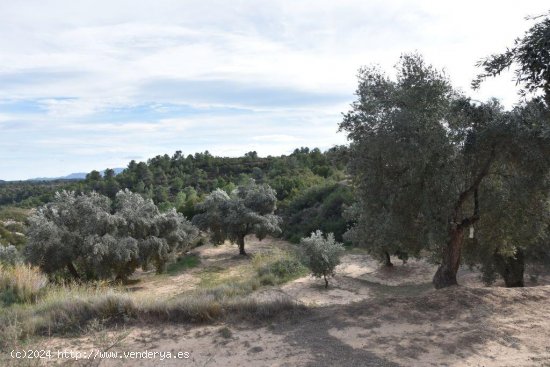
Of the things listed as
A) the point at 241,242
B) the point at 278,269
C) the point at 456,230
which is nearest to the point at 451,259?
the point at 456,230

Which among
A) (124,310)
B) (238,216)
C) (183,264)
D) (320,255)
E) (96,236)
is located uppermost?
(238,216)

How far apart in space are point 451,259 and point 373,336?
3.95m

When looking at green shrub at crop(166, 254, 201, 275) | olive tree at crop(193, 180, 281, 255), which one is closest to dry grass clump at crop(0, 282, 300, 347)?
green shrub at crop(166, 254, 201, 275)

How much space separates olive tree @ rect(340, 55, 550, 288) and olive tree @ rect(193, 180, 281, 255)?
60.4 ft

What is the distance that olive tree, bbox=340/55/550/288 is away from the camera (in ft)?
27.1

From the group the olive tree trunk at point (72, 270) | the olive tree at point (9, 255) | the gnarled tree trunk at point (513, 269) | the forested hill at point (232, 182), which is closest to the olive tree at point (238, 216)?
the forested hill at point (232, 182)

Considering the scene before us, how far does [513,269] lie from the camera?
14.2 m

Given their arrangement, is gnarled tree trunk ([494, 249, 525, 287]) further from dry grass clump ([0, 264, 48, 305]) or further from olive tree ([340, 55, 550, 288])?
dry grass clump ([0, 264, 48, 305])

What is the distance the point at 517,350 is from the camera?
21.9 feet

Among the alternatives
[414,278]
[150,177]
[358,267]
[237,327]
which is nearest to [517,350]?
[237,327]

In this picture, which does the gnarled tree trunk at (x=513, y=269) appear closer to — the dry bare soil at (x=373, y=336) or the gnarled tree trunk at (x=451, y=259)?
the dry bare soil at (x=373, y=336)

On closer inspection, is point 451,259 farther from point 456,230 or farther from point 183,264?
point 183,264

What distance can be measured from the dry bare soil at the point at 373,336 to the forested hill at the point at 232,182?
25326 mm

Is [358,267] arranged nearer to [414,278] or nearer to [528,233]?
[414,278]
